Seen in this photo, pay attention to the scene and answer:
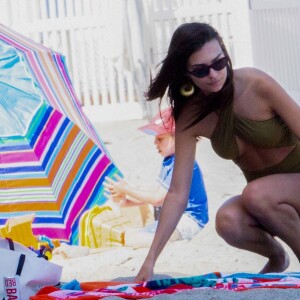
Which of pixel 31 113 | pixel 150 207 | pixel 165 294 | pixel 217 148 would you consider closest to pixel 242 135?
pixel 217 148

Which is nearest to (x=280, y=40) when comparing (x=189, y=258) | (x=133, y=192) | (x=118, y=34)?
(x=118, y=34)

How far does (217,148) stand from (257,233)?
43 centimetres

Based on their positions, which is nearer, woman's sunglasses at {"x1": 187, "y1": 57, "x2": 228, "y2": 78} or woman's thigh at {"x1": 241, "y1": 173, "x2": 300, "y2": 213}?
woman's sunglasses at {"x1": 187, "y1": 57, "x2": 228, "y2": 78}

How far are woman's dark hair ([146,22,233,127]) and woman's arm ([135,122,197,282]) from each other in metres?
0.09

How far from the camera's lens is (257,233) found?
4461 mm

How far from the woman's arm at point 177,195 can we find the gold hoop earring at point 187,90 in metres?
0.16

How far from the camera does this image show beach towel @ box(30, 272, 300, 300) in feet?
Answer: 12.3

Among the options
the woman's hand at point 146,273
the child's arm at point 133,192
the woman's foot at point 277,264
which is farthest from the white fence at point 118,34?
the woman's hand at point 146,273

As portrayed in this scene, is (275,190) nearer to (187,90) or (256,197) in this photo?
(256,197)

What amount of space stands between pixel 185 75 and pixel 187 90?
4.1 inches

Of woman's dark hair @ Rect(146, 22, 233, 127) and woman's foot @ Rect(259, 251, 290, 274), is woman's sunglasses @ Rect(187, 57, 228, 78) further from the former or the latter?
woman's foot @ Rect(259, 251, 290, 274)

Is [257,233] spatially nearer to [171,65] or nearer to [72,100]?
[171,65]

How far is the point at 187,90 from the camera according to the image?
4277 millimetres

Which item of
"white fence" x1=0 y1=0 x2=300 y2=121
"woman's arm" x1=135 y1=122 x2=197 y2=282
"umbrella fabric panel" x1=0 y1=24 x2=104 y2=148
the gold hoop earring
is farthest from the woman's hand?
"white fence" x1=0 y1=0 x2=300 y2=121
